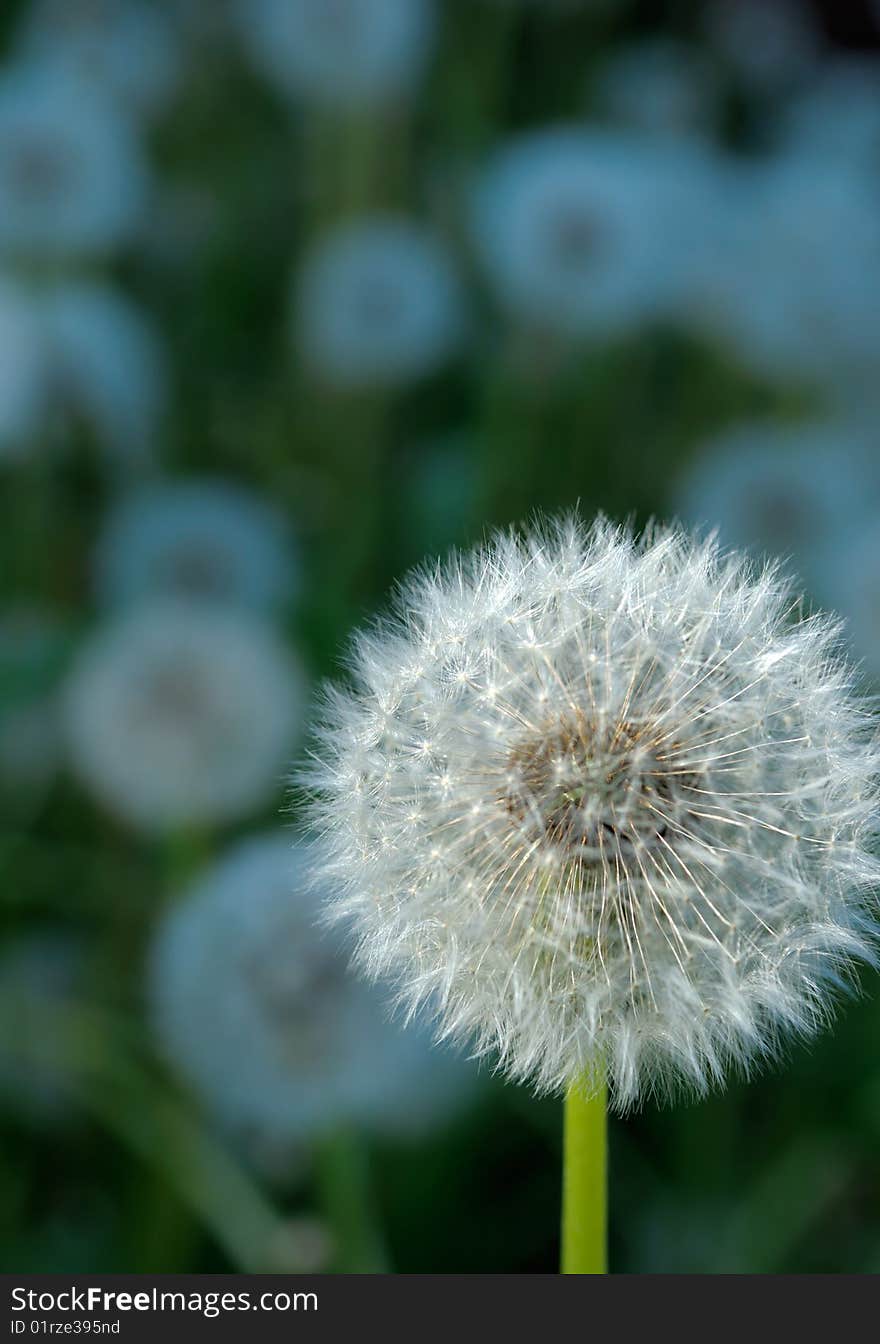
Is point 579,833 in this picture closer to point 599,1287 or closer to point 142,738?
point 599,1287

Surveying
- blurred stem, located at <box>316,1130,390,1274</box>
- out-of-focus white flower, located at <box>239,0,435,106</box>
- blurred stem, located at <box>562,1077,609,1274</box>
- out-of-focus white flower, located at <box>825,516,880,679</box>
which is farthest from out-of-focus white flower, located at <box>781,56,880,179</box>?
blurred stem, located at <box>562,1077,609,1274</box>

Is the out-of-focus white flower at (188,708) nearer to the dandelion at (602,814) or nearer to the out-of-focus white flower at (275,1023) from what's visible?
the out-of-focus white flower at (275,1023)

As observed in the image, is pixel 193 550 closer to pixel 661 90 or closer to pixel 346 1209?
pixel 346 1209

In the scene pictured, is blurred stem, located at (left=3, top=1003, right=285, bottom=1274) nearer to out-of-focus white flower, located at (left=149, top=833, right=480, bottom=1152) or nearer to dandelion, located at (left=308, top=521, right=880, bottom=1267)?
out-of-focus white flower, located at (left=149, top=833, right=480, bottom=1152)

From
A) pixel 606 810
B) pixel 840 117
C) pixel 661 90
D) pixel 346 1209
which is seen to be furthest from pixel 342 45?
pixel 606 810

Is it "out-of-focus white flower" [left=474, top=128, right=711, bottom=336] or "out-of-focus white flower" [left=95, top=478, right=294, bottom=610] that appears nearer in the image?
"out-of-focus white flower" [left=95, top=478, right=294, bottom=610]

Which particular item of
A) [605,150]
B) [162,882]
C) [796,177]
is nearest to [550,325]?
[605,150]
